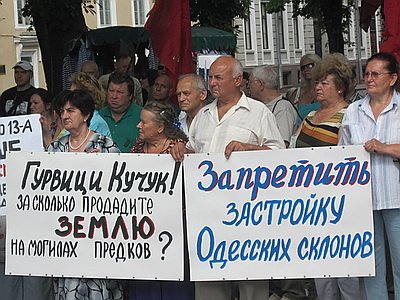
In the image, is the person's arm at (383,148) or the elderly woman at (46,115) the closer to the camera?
the person's arm at (383,148)

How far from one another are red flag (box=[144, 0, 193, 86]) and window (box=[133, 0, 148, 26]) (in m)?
35.1

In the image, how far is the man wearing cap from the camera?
9373 millimetres

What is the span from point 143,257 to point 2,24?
116 feet

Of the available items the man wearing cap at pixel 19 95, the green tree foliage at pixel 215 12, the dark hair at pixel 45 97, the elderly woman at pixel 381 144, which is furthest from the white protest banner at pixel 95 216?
the green tree foliage at pixel 215 12

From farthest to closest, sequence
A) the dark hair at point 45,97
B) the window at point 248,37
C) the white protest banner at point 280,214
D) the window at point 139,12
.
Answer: the window at point 248,37
the window at point 139,12
the dark hair at point 45,97
the white protest banner at point 280,214

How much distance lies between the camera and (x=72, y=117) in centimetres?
623

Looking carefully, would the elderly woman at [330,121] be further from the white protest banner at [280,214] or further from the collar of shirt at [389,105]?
the white protest banner at [280,214]

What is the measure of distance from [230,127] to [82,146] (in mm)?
986

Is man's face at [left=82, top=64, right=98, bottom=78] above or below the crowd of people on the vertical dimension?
above

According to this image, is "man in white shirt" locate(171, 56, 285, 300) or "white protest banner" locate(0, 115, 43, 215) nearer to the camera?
"man in white shirt" locate(171, 56, 285, 300)

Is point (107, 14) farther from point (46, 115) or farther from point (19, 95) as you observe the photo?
point (46, 115)

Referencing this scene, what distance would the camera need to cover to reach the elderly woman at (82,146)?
20.4 feet

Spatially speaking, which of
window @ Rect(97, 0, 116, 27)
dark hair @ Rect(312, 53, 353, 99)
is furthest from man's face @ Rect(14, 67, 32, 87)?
window @ Rect(97, 0, 116, 27)

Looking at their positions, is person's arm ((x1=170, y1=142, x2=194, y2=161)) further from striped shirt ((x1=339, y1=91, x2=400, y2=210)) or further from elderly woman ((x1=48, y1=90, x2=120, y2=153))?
striped shirt ((x1=339, y1=91, x2=400, y2=210))
